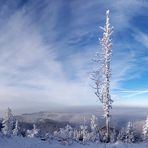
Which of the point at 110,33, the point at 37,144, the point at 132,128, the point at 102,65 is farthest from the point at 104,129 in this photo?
the point at 132,128

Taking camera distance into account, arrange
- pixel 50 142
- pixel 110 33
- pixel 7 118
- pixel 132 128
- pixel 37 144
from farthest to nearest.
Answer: pixel 132 128 < pixel 7 118 < pixel 110 33 < pixel 50 142 < pixel 37 144

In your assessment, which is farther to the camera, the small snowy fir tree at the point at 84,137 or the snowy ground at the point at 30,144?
the small snowy fir tree at the point at 84,137

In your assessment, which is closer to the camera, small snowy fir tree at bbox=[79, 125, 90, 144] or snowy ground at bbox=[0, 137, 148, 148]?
snowy ground at bbox=[0, 137, 148, 148]

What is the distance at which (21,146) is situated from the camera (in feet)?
65.1

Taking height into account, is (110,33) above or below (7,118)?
above

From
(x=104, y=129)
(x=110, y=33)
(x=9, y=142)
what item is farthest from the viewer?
(x=110, y=33)

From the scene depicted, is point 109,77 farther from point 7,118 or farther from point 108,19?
point 7,118

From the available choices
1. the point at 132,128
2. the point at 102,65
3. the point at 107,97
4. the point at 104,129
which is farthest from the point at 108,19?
the point at 132,128

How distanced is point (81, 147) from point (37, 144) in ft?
10.7

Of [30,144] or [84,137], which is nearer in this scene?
[30,144]

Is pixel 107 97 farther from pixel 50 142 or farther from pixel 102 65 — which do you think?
pixel 50 142

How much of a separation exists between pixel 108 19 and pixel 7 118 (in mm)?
71106

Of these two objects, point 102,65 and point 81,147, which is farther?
point 102,65

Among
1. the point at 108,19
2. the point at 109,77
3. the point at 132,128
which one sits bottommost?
the point at 132,128
